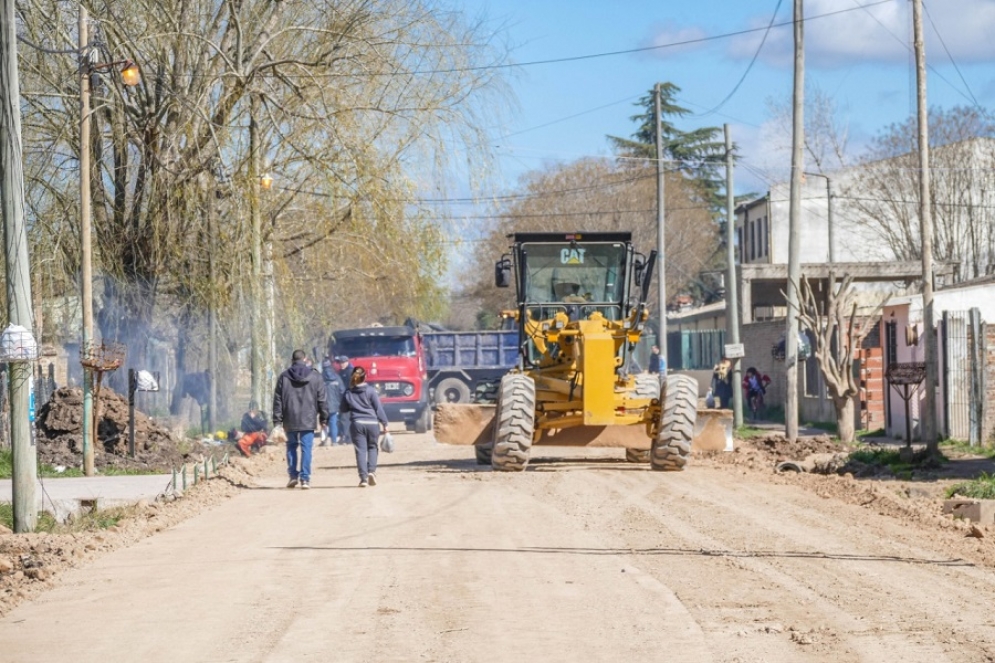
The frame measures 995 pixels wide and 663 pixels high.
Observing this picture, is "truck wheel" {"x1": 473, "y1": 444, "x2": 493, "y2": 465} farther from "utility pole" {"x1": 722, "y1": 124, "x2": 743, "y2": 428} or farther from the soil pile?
"utility pole" {"x1": 722, "y1": 124, "x2": 743, "y2": 428}

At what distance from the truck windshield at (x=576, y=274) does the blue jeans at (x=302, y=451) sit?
4699 mm

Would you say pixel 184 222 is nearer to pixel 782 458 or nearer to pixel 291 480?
pixel 291 480

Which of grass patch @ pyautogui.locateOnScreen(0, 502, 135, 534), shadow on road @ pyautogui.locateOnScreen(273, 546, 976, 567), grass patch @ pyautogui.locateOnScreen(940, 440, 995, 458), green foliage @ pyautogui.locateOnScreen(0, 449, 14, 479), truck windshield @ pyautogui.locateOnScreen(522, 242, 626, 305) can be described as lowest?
grass patch @ pyautogui.locateOnScreen(940, 440, 995, 458)

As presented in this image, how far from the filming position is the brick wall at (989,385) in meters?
25.2

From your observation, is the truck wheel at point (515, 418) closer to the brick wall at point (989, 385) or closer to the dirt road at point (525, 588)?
the dirt road at point (525, 588)

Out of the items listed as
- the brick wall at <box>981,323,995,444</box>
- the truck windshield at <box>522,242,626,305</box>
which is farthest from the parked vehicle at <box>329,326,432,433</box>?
the brick wall at <box>981,323,995,444</box>

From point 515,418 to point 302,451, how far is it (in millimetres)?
3023

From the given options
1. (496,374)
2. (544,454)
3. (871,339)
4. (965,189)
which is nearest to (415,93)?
(544,454)

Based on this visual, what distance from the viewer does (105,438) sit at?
24.0 m

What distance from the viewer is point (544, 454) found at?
86.2 ft

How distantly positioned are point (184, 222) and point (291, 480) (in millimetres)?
7461

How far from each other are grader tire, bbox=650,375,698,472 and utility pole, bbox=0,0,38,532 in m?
8.95

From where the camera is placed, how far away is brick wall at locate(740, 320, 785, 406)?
42.8 m

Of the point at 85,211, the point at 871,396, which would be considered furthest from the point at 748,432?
the point at 85,211
